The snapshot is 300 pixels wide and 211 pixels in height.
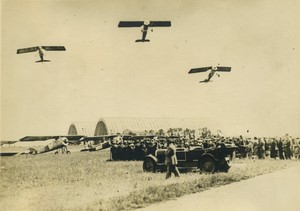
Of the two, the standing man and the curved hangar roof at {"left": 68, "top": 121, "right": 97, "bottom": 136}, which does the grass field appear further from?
the curved hangar roof at {"left": 68, "top": 121, "right": 97, "bottom": 136}

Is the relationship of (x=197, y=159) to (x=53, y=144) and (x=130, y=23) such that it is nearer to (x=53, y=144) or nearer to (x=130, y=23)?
(x=130, y=23)

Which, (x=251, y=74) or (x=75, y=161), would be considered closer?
(x=251, y=74)

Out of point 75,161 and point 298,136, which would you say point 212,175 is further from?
point 75,161

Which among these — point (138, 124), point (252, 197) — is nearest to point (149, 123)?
point (138, 124)

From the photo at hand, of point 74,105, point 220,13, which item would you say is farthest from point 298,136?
point 74,105

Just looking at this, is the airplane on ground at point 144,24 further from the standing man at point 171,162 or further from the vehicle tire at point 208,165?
the vehicle tire at point 208,165

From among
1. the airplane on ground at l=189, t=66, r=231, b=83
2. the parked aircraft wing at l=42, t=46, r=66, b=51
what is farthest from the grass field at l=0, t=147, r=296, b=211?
the parked aircraft wing at l=42, t=46, r=66, b=51
